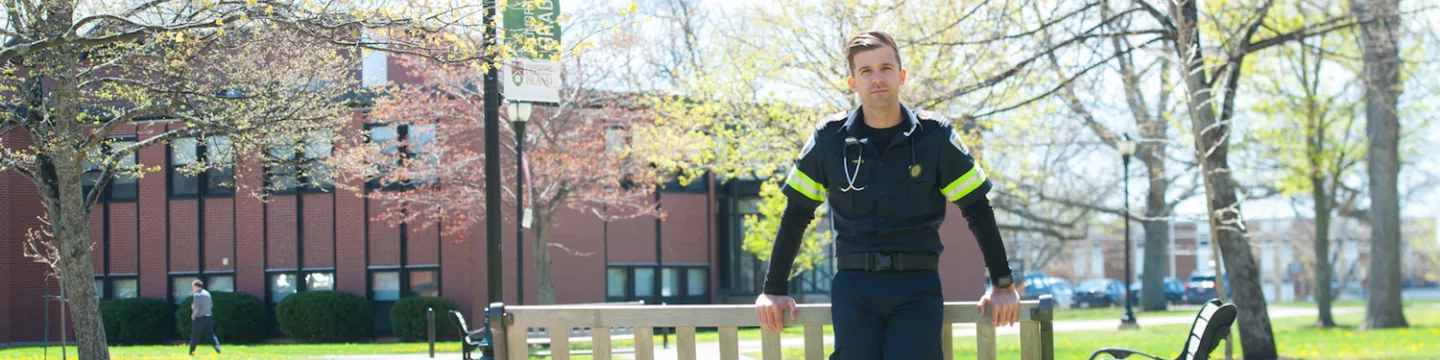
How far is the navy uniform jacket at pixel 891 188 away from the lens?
14.4 feet

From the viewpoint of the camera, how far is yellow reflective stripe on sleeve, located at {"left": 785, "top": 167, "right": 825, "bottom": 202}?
14.9ft

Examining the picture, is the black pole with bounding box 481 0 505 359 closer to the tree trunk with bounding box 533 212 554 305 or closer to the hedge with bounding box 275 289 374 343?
the tree trunk with bounding box 533 212 554 305

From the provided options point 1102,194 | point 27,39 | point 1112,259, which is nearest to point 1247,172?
point 1102,194

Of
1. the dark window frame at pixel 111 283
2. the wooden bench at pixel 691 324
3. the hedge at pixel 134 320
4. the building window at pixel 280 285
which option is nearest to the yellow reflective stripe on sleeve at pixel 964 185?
the wooden bench at pixel 691 324

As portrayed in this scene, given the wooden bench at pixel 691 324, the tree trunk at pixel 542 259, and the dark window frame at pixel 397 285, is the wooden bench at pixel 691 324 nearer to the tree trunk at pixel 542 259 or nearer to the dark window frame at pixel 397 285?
the tree trunk at pixel 542 259

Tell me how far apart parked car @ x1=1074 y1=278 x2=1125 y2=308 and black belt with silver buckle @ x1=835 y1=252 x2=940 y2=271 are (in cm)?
4993

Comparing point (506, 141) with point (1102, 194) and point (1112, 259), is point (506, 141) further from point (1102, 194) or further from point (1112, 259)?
point (1112, 259)

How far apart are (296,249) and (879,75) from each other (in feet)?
87.3

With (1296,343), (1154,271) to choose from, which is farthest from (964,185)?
(1154,271)

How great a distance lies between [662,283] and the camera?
3219 centimetres

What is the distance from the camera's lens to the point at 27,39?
38.7 ft

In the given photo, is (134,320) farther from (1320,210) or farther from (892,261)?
(892,261)

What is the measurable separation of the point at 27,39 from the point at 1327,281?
2676cm

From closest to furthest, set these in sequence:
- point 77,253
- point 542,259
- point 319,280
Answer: point 77,253, point 542,259, point 319,280
